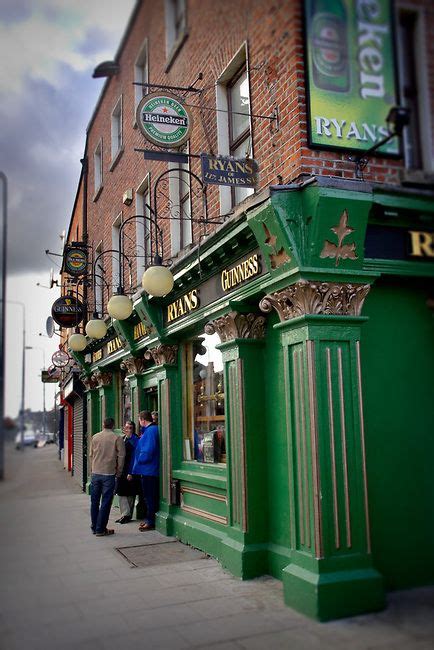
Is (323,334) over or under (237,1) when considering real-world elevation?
under

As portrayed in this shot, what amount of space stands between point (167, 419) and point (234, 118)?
4.76 m

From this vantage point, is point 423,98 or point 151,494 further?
point 151,494

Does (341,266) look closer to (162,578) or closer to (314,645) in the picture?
(314,645)

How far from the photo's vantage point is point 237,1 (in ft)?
18.5

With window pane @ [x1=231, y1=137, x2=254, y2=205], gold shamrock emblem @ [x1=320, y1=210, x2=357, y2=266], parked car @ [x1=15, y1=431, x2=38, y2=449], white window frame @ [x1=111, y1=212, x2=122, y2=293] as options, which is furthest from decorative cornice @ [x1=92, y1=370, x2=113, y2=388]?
parked car @ [x1=15, y1=431, x2=38, y2=449]

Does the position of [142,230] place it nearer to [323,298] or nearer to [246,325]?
[246,325]

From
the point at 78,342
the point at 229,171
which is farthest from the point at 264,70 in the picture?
the point at 78,342

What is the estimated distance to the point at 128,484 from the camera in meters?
11.2

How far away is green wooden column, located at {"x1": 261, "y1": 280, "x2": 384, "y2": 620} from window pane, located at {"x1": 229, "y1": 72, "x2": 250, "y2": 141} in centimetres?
304

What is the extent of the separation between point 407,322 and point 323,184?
1.77m

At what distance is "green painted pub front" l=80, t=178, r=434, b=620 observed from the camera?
18.9 feet

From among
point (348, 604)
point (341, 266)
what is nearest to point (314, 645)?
Result: point (348, 604)

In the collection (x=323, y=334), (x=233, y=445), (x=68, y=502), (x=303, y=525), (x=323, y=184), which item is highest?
(x=323, y=184)

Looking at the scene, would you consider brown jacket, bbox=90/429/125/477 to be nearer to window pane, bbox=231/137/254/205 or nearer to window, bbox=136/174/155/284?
window, bbox=136/174/155/284
